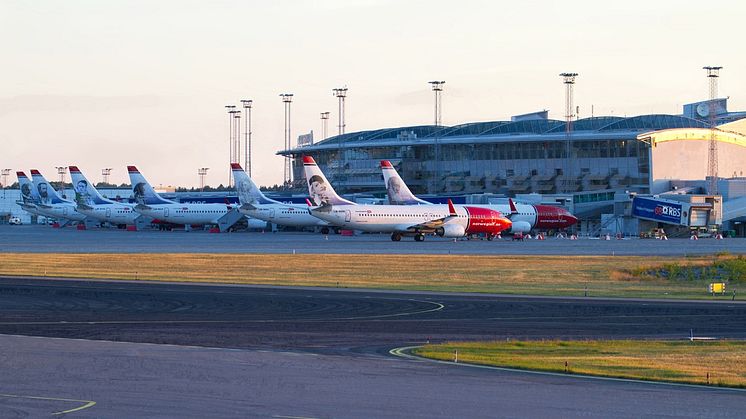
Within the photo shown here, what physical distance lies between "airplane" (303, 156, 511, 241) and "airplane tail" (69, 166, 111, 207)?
51473 millimetres

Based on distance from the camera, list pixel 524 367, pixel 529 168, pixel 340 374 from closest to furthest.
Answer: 1. pixel 340 374
2. pixel 524 367
3. pixel 529 168

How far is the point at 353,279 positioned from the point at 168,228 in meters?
88.4

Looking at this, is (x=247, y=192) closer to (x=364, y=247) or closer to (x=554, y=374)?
(x=364, y=247)

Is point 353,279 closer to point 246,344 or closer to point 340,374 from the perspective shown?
point 246,344

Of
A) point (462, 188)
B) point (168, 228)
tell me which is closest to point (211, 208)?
point (168, 228)

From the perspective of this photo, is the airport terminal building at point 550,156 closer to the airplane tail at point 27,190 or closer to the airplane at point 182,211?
the airplane at point 182,211

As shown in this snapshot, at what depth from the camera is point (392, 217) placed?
96.1 m

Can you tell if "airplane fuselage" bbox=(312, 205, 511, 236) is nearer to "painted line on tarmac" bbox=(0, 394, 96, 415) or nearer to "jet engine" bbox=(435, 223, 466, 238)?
"jet engine" bbox=(435, 223, 466, 238)

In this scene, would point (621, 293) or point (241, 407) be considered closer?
point (241, 407)

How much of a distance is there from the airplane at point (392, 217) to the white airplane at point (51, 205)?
63.0 metres

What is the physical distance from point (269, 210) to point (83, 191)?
36.5 m

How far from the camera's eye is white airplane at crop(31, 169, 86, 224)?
502 feet

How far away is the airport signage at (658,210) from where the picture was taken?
111m

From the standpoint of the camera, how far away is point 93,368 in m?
22.4
